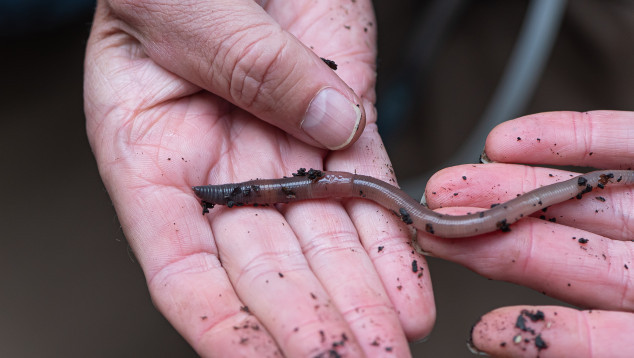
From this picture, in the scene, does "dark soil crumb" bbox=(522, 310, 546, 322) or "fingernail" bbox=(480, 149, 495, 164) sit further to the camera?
"fingernail" bbox=(480, 149, 495, 164)

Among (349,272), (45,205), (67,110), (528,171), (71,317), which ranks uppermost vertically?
(528,171)

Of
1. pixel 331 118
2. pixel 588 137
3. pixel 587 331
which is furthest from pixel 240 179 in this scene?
pixel 588 137

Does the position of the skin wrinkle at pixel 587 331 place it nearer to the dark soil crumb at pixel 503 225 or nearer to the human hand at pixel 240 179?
the dark soil crumb at pixel 503 225

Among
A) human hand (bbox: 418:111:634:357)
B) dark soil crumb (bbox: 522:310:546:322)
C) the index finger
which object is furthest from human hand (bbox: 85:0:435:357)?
the index finger

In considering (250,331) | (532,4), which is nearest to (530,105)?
(532,4)

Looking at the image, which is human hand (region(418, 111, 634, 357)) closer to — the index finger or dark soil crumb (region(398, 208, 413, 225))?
the index finger

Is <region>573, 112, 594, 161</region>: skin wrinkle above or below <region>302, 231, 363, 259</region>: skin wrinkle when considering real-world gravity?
above

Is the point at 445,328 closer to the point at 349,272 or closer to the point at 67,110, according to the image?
the point at 349,272
